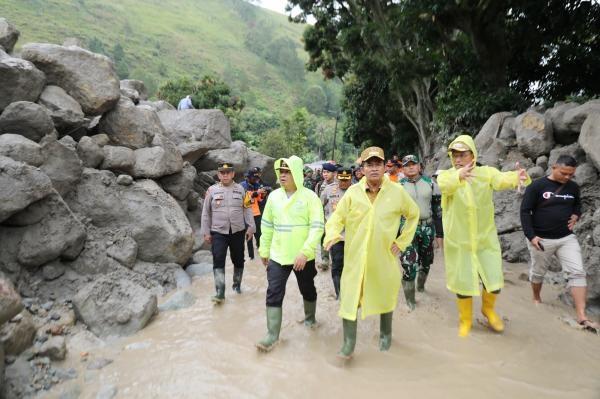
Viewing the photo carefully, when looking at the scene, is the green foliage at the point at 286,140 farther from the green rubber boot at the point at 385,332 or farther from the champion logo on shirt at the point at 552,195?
the green rubber boot at the point at 385,332

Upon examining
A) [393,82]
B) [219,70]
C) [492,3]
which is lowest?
[219,70]

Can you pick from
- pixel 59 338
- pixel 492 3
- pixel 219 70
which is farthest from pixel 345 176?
pixel 219 70

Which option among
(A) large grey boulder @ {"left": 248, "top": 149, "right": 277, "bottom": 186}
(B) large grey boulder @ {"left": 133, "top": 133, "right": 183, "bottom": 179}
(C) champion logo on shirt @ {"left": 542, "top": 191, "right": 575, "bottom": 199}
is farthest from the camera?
(A) large grey boulder @ {"left": 248, "top": 149, "right": 277, "bottom": 186}

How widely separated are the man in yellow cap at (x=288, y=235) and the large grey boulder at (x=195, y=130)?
669 cm

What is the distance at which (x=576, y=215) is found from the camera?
4.28 metres

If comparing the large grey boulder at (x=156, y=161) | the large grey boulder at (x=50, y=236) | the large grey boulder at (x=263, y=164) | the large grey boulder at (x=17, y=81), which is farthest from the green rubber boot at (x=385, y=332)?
the large grey boulder at (x=263, y=164)

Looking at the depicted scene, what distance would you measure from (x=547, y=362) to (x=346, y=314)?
1810mm

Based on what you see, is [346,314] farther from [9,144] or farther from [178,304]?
[9,144]

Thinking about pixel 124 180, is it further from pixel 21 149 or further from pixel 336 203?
pixel 336 203

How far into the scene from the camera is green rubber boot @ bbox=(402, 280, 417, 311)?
15.4ft

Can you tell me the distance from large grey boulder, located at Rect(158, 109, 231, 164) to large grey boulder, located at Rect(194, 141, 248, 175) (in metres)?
0.20

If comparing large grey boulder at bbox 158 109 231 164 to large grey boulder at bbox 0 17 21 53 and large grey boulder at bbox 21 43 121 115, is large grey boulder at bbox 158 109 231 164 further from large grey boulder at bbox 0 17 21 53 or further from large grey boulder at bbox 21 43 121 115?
large grey boulder at bbox 0 17 21 53

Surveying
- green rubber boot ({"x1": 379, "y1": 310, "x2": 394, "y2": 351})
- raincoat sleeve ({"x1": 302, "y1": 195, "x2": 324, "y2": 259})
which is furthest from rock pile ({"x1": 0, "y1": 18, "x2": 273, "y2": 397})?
green rubber boot ({"x1": 379, "y1": 310, "x2": 394, "y2": 351})

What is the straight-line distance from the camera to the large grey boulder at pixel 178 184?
7.95 m
